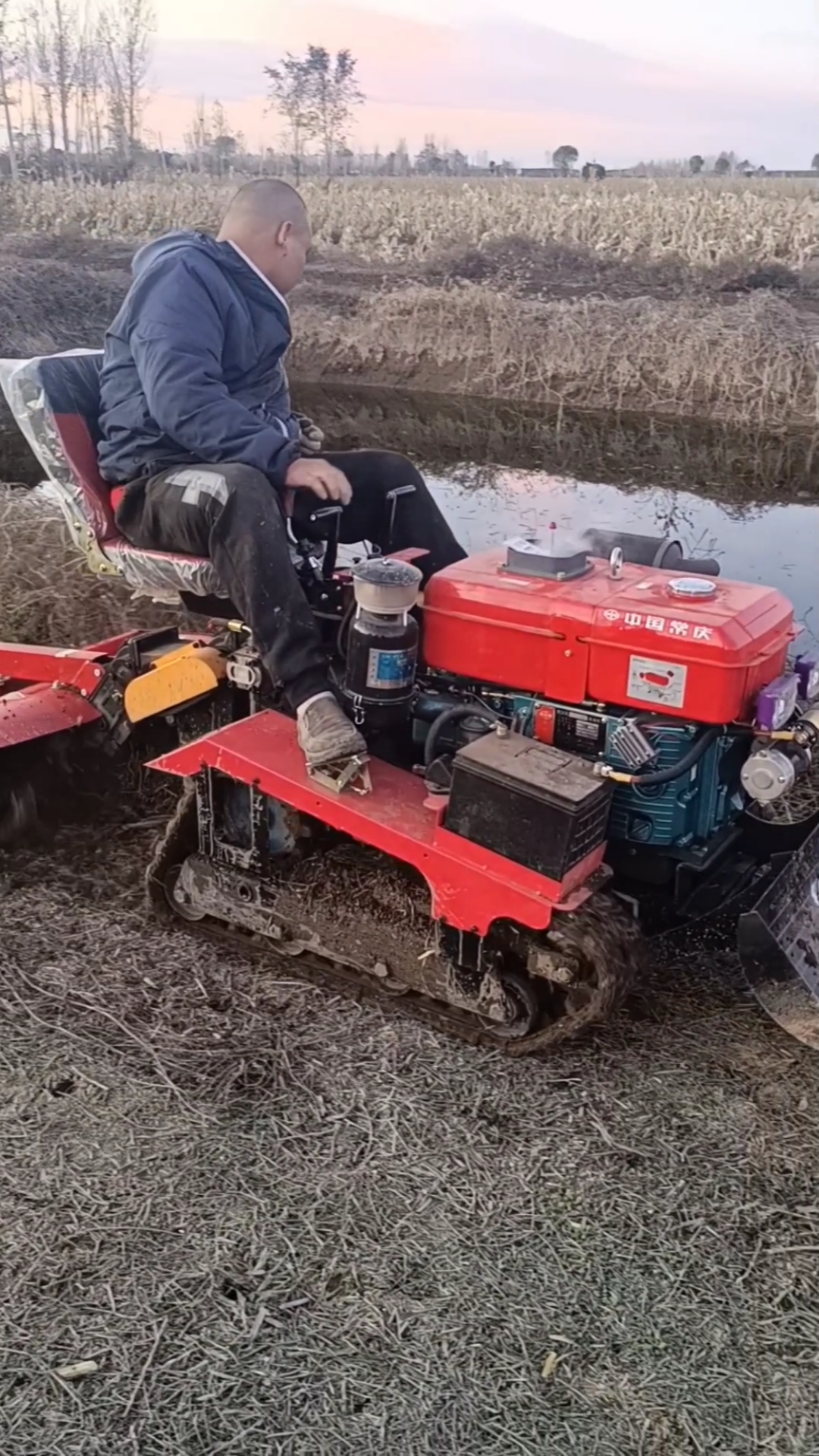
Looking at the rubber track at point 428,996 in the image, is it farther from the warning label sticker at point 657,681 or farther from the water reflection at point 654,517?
the water reflection at point 654,517

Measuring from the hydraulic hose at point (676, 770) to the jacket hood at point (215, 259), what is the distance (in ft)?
6.11

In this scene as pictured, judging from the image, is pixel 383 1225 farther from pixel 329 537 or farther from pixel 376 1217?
pixel 329 537

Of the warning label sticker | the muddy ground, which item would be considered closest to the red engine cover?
the warning label sticker

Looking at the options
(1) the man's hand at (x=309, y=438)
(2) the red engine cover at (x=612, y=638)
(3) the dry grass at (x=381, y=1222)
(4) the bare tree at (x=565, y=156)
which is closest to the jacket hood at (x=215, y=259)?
(1) the man's hand at (x=309, y=438)

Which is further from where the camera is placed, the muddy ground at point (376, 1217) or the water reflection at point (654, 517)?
the water reflection at point (654, 517)

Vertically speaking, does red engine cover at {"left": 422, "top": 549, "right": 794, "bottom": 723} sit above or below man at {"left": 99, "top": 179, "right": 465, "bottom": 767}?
below

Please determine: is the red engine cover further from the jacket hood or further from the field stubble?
the field stubble

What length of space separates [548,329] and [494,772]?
12.1m

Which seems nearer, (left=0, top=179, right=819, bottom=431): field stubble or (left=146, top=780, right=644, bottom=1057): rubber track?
(left=146, top=780, right=644, bottom=1057): rubber track

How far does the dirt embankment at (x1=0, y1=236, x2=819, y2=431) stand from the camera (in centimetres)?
1286

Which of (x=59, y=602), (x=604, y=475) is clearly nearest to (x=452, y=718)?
(x=59, y=602)

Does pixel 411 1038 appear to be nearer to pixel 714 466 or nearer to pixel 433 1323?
pixel 433 1323

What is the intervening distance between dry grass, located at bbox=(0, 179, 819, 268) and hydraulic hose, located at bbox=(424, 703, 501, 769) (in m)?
15.8

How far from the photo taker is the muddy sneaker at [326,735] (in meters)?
3.19
